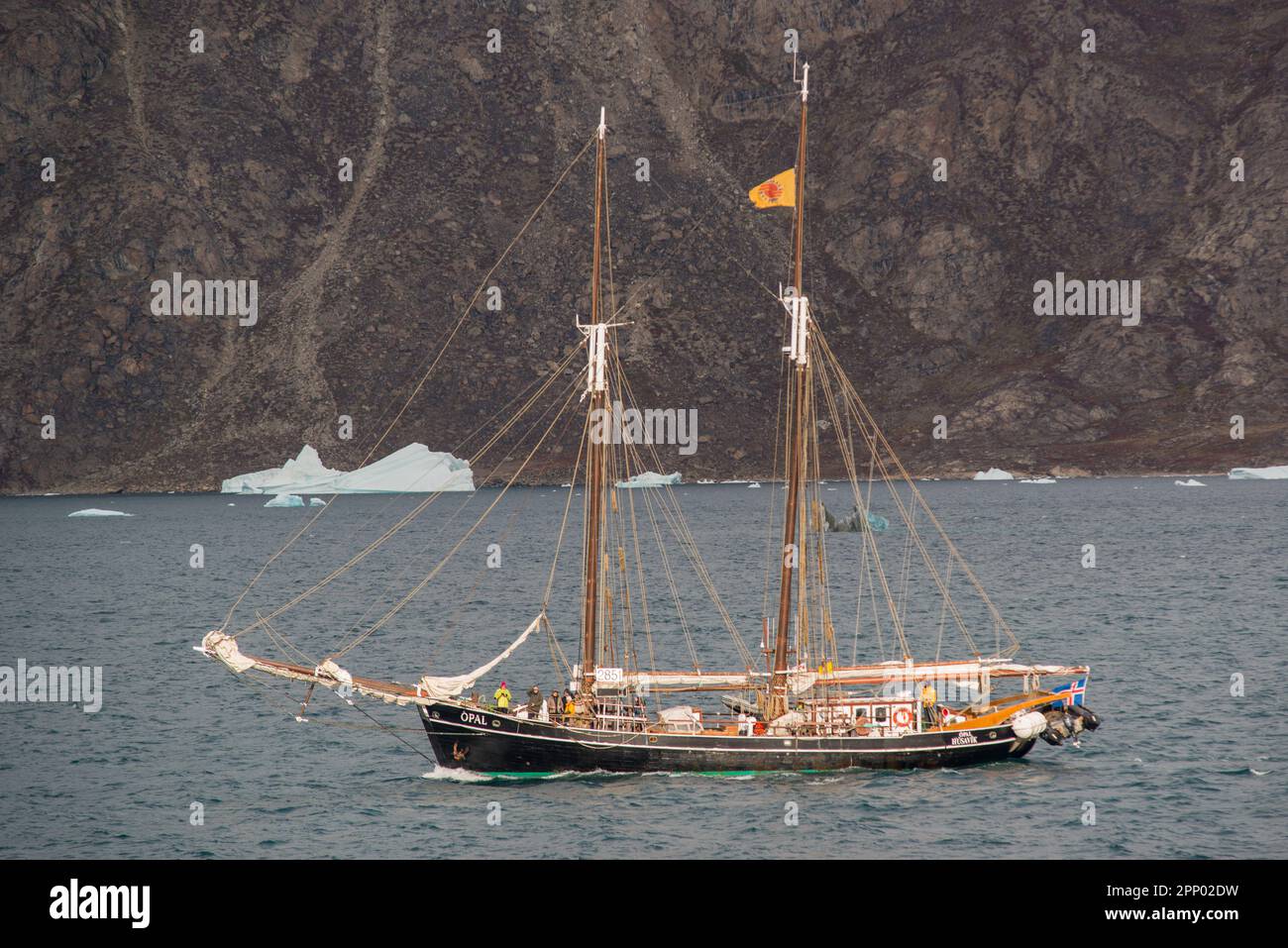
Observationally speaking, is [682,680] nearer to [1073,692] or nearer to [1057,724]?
[1057,724]

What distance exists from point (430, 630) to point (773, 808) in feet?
146

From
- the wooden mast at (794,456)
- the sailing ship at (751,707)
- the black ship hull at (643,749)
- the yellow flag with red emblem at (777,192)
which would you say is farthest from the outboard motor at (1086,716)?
the yellow flag with red emblem at (777,192)

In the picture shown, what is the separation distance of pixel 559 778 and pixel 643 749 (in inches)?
117

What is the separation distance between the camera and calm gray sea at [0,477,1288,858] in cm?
4362

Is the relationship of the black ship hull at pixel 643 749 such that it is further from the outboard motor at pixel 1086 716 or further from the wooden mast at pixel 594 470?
the outboard motor at pixel 1086 716

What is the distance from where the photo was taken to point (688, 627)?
86.3 metres

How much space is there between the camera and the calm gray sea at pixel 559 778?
1718 inches

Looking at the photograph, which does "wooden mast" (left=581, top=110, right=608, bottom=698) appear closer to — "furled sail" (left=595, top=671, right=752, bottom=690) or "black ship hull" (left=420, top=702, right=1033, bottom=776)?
"furled sail" (left=595, top=671, right=752, bottom=690)

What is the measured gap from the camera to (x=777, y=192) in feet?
175

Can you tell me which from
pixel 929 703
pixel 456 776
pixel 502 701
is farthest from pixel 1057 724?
pixel 456 776

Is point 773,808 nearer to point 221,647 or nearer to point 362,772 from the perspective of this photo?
point 362,772

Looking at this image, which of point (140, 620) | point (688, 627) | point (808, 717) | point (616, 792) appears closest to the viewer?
point (616, 792)
